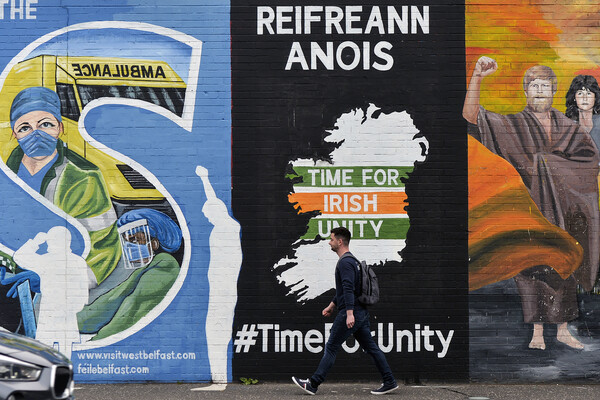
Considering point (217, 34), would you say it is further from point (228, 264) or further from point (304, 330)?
point (304, 330)

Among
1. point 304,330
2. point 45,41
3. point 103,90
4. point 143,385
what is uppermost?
point 45,41

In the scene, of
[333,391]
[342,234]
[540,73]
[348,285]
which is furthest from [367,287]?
[540,73]

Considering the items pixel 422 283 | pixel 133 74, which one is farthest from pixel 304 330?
pixel 133 74

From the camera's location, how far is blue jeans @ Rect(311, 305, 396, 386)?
872cm

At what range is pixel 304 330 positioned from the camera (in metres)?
9.80

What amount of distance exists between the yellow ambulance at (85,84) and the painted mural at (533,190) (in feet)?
13.4

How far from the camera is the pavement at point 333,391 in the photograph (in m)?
8.92

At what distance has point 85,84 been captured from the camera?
32.8ft

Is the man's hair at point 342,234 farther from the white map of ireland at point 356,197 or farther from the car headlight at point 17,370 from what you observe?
the car headlight at point 17,370

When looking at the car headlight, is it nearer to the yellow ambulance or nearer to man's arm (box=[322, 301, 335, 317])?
man's arm (box=[322, 301, 335, 317])

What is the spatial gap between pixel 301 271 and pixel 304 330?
2.54 feet

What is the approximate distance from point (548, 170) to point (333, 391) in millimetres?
4056

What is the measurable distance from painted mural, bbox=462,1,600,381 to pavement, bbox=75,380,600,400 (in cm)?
35

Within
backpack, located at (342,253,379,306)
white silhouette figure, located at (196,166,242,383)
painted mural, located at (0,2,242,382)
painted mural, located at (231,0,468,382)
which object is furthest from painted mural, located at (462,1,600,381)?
painted mural, located at (0,2,242,382)
